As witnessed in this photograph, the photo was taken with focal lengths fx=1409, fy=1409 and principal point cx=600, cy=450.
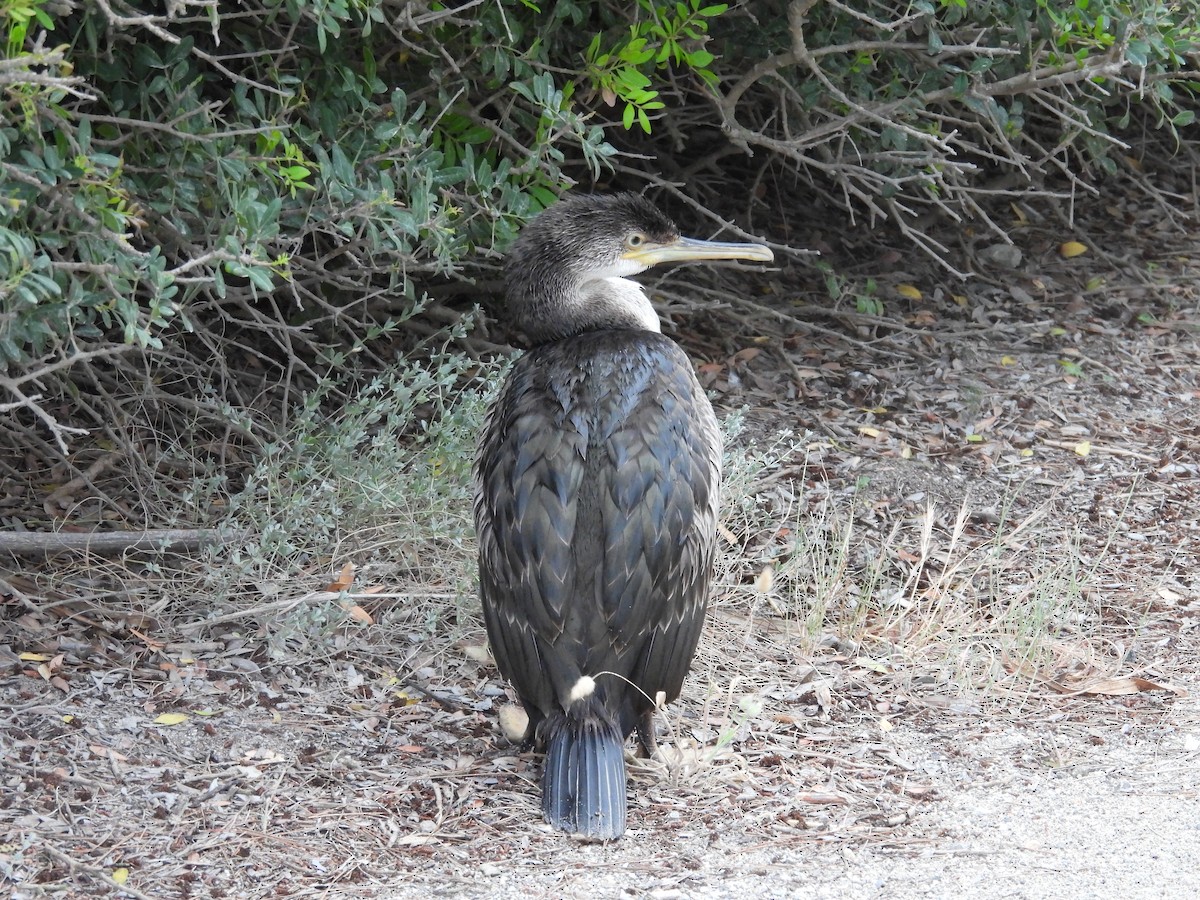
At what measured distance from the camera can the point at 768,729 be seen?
4.32 metres

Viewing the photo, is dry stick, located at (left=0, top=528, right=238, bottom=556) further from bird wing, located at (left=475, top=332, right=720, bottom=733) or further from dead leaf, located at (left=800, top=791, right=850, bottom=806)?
dead leaf, located at (left=800, top=791, right=850, bottom=806)

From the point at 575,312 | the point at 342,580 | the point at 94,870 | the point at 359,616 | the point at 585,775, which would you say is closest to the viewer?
the point at 94,870

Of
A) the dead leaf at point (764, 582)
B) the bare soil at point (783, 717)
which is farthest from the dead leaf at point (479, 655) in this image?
the dead leaf at point (764, 582)

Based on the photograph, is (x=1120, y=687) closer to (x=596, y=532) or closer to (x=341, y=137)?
(x=596, y=532)

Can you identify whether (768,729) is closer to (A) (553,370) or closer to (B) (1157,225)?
(A) (553,370)

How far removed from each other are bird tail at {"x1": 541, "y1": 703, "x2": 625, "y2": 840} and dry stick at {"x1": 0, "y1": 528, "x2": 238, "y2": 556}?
1.55 metres

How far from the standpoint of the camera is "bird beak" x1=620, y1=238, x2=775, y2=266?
4.69 metres

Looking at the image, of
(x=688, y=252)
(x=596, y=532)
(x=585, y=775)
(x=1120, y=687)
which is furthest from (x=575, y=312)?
(x=1120, y=687)

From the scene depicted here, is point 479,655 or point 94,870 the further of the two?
point 479,655

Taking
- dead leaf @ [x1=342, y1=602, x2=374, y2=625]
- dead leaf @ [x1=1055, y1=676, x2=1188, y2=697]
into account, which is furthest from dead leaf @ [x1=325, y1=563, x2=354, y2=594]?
dead leaf @ [x1=1055, y1=676, x2=1188, y2=697]

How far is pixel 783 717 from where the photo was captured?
4.40m

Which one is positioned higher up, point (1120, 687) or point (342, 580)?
point (342, 580)

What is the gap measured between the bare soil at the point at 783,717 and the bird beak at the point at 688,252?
1097 millimetres

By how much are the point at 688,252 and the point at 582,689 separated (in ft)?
5.49
